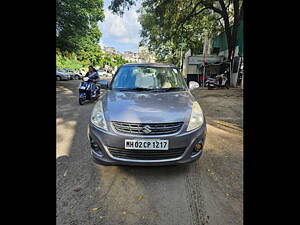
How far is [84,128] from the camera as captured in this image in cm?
493

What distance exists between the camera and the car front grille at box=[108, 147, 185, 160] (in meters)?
2.36

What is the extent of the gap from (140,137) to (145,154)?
22cm

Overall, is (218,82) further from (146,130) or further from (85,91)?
(146,130)

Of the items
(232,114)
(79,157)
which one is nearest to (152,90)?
(79,157)

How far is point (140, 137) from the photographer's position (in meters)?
2.33

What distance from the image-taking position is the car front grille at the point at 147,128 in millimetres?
2365

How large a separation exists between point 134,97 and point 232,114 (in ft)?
15.8

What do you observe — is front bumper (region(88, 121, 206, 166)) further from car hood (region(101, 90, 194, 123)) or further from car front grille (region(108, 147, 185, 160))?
car hood (region(101, 90, 194, 123))

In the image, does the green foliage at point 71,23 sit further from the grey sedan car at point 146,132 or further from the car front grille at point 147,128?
the car front grille at point 147,128

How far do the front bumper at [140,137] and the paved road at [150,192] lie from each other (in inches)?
12.6

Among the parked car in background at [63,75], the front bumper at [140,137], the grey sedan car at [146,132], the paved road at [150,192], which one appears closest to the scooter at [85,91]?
the paved road at [150,192]

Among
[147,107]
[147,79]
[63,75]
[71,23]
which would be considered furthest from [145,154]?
[63,75]
